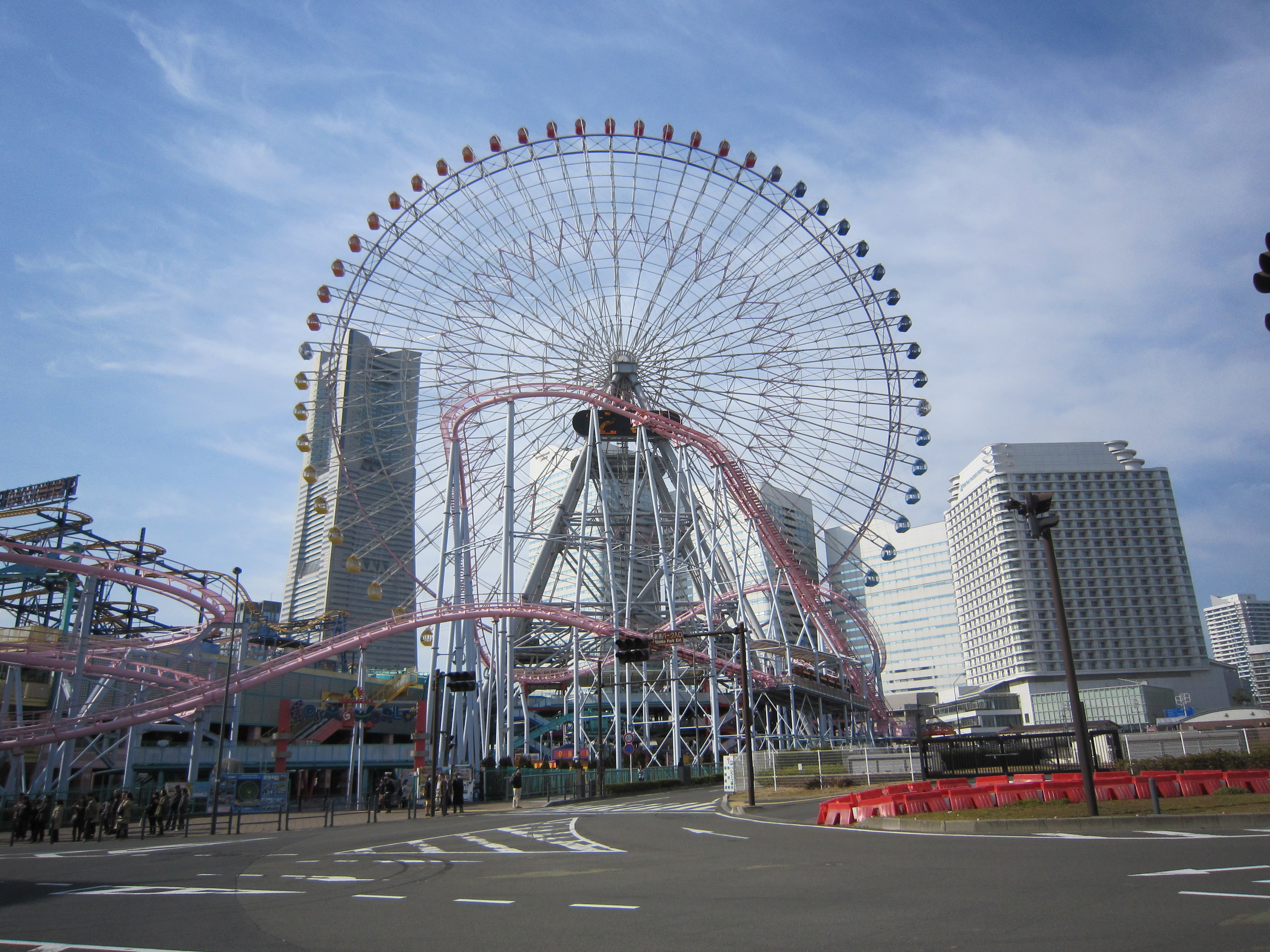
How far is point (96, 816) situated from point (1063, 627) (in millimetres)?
29518

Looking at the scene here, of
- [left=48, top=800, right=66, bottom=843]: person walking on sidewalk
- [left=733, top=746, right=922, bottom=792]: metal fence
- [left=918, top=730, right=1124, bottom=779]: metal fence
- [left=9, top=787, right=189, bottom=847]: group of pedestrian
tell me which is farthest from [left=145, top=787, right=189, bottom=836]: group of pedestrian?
[left=918, top=730, right=1124, bottom=779]: metal fence

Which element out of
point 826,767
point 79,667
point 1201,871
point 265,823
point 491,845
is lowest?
point 265,823

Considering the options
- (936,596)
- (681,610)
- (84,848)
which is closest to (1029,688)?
(936,596)

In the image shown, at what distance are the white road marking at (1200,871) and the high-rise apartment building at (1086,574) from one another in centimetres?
11863

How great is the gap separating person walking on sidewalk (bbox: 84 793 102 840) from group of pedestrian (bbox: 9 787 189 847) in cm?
2

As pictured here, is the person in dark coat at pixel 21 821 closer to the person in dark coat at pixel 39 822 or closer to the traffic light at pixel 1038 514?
the person in dark coat at pixel 39 822

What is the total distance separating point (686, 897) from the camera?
1062cm

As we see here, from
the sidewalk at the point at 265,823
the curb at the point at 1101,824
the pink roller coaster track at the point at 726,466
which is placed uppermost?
the pink roller coaster track at the point at 726,466

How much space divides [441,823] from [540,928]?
2140 cm

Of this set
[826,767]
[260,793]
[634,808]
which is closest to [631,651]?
[634,808]

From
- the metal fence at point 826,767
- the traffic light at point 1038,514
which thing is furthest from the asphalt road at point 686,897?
the metal fence at point 826,767

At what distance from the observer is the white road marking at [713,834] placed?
1845 cm

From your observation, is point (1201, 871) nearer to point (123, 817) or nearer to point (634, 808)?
point (634, 808)

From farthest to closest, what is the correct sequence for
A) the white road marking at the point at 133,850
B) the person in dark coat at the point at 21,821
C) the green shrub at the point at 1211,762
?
the person in dark coat at the point at 21,821, the green shrub at the point at 1211,762, the white road marking at the point at 133,850
